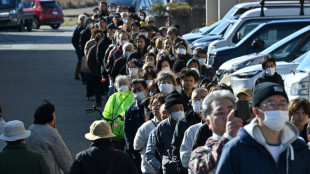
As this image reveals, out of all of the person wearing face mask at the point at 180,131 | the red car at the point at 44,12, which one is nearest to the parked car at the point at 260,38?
the person wearing face mask at the point at 180,131

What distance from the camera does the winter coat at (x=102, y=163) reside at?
7.89m

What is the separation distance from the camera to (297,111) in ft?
30.3

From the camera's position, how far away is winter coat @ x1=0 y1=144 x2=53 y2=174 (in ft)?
27.1

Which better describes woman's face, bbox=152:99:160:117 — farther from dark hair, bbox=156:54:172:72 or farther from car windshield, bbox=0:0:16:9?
car windshield, bbox=0:0:16:9

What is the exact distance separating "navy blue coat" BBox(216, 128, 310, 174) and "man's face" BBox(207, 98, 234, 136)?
26.7 inches

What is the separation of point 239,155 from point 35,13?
44994 mm

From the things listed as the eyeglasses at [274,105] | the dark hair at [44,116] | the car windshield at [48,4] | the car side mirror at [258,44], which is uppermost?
the eyeglasses at [274,105]

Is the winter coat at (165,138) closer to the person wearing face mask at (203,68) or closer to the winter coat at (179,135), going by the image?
the winter coat at (179,135)

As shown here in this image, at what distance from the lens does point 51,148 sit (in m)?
9.53

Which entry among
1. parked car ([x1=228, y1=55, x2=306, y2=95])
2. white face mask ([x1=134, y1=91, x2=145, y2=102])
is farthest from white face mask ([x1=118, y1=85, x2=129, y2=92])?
parked car ([x1=228, y1=55, x2=306, y2=95])

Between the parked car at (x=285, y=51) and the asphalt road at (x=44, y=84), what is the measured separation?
2994 millimetres

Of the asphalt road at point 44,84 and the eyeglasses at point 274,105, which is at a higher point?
the eyeglasses at point 274,105

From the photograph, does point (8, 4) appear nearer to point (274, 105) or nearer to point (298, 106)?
point (298, 106)

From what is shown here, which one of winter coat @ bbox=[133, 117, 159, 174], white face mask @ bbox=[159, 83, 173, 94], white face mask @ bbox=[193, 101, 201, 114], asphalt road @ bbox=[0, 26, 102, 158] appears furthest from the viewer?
asphalt road @ bbox=[0, 26, 102, 158]
